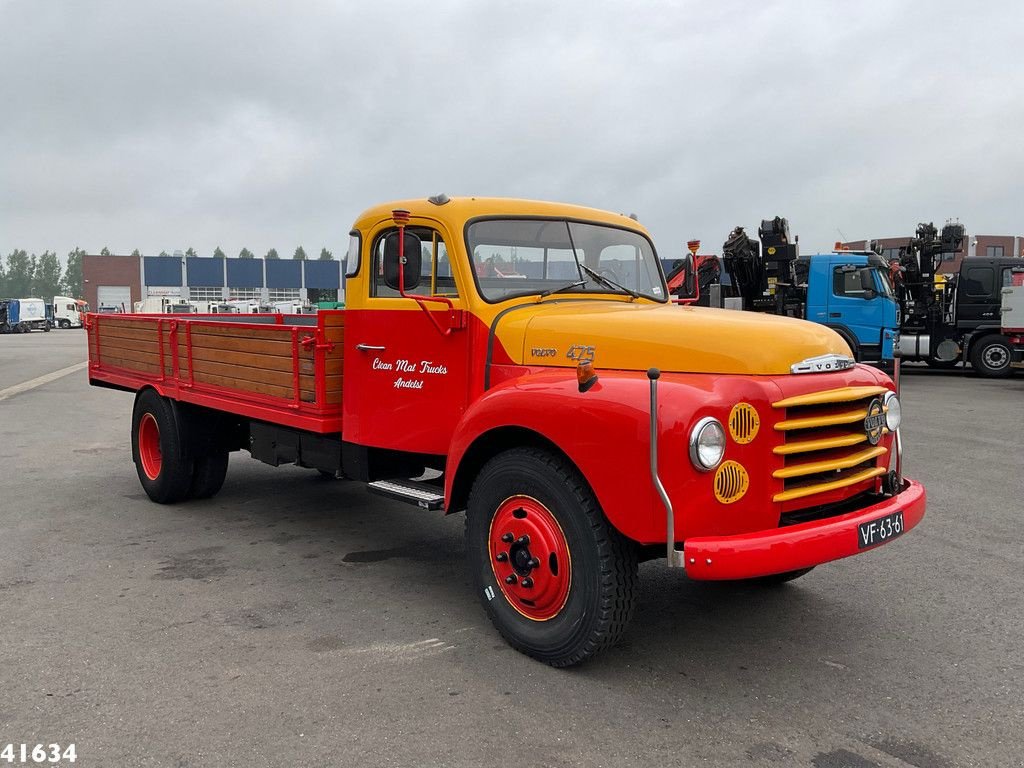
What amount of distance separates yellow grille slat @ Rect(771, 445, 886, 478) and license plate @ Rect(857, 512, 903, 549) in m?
0.26

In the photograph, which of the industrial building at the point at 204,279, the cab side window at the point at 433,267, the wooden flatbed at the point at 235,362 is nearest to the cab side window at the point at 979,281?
the wooden flatbed at the point at 235,362

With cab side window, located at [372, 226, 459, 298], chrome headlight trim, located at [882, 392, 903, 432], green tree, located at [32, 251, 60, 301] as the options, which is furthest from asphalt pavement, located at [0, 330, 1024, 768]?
green tree, located at [32, 251, 60, 301]

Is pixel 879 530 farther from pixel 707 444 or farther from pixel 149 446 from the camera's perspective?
pixel 149 446

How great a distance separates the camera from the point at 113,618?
13.9 feet

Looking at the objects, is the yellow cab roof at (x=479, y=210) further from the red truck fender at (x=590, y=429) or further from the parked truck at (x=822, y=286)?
the parked truck at (x=822, y=286)

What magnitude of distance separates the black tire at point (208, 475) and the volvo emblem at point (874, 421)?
494 cm

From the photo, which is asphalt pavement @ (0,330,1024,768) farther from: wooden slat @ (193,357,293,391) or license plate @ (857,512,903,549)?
wooden slat @ (193,357,293,391)

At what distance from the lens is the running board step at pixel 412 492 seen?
4.31m

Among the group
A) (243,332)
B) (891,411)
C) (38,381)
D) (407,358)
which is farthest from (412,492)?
(38,381)

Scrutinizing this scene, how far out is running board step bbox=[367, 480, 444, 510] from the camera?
4312 mm

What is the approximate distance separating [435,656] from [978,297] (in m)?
18.5

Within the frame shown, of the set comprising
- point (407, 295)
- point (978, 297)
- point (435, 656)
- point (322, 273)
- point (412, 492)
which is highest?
point (322, 273)

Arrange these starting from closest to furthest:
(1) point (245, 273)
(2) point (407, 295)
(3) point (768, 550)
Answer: (3) point (768, 550) < (2) point (407, 295) < (1) point (245, 273)

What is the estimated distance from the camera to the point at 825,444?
11.6ft
